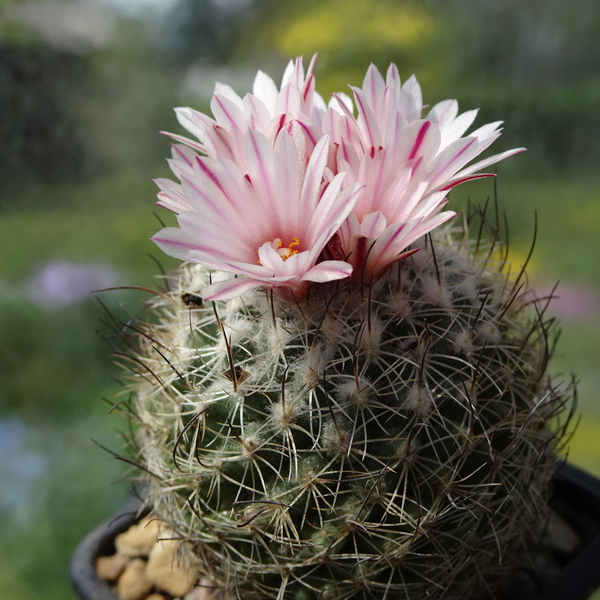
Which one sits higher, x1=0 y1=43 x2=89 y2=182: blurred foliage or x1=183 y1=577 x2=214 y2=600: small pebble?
x1=0 y1=43 x2=89 y2=182: blurred foliage

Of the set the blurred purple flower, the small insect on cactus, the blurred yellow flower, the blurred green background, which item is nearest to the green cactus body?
the small insect on cactus

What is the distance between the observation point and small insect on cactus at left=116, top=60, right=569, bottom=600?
0.46 metres

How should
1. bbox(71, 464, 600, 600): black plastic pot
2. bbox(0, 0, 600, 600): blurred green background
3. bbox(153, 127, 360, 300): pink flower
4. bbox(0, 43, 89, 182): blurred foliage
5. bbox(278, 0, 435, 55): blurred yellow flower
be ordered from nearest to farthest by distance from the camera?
bbox(153, 127, 360, 300): pink flower
bbox(71, 464, 600, 600): black plastic pot
bbox(0, 0, 600, 600): blurred green background
bbox(0, 43, 89, 182): blurred foliage
bbox(278, 0, 435, 55): blurred yellow flower

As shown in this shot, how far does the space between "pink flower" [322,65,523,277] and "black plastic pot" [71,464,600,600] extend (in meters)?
0.36

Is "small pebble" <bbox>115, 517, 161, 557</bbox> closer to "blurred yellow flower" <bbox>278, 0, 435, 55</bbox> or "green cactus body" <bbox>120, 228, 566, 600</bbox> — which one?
"green cactus body" <bbox>120, 228, 566, 600</bbox>

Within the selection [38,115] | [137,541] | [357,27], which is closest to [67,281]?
[38,115]

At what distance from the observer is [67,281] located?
198 cm

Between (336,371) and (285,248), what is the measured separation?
102 millimetres

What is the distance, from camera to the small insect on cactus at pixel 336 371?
1.51 feet

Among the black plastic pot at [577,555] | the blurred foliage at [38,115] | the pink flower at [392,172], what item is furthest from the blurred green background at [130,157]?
the pink flower at [392,172]

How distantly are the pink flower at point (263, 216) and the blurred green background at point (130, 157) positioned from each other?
913 millimetres

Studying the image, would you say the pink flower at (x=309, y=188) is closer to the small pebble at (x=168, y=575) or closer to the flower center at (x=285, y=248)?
the flower center at (x=285, y=248)

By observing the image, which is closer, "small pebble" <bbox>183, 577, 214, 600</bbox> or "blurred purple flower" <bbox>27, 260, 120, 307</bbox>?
"small pebble" <bbox>183, 577, 214, 600</bbox>

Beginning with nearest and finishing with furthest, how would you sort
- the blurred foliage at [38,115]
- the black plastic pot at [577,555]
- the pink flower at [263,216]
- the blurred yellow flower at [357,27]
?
the pink flower at [263,216] → the black plastic pot at [577,555] → the blurred foliage at [38,115] → the blurred yellow flower at [357,27]
